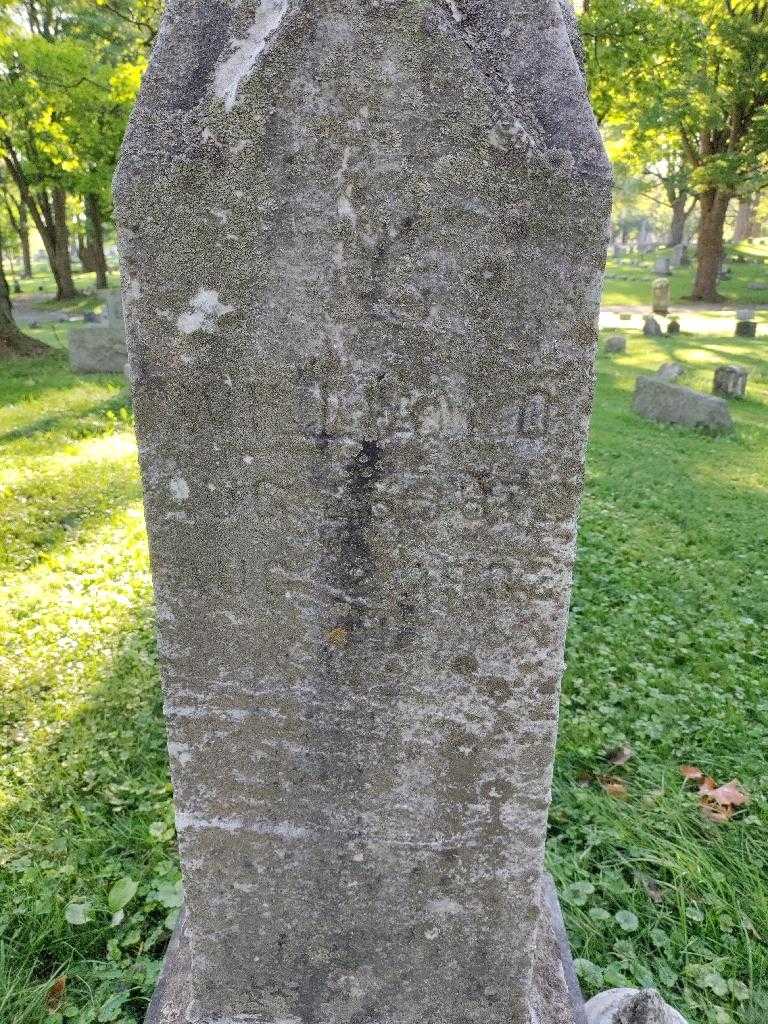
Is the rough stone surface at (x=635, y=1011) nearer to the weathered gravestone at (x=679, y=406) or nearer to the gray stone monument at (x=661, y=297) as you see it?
the weathered gravestone at (x=679, y=406)

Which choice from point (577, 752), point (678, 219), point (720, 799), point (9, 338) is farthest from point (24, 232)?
point (720, 799)

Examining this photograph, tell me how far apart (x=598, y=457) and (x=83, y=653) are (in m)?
6.28

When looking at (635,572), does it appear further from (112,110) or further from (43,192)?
(43,192)

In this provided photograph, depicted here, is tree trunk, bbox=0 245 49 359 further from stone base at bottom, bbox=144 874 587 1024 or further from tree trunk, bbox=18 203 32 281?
tree trunk, bbox=18 203 32 281

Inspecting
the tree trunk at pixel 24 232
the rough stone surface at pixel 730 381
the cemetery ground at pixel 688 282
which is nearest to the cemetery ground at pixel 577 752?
the rough stone surface at pixel 730 381

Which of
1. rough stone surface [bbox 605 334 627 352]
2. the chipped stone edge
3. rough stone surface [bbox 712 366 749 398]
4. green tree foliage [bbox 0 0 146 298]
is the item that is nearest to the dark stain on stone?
the chipped stone edge

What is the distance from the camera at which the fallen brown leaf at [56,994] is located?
2504 millimetres

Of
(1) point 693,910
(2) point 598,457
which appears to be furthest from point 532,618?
(2) point 598,457

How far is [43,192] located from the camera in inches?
928

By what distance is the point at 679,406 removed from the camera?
32.5ft

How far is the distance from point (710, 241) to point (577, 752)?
24292mm

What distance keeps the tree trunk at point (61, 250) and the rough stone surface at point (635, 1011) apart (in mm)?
27852

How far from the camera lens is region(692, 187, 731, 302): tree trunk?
75.0ft

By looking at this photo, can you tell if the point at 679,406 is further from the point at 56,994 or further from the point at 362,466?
the point at 56,994
